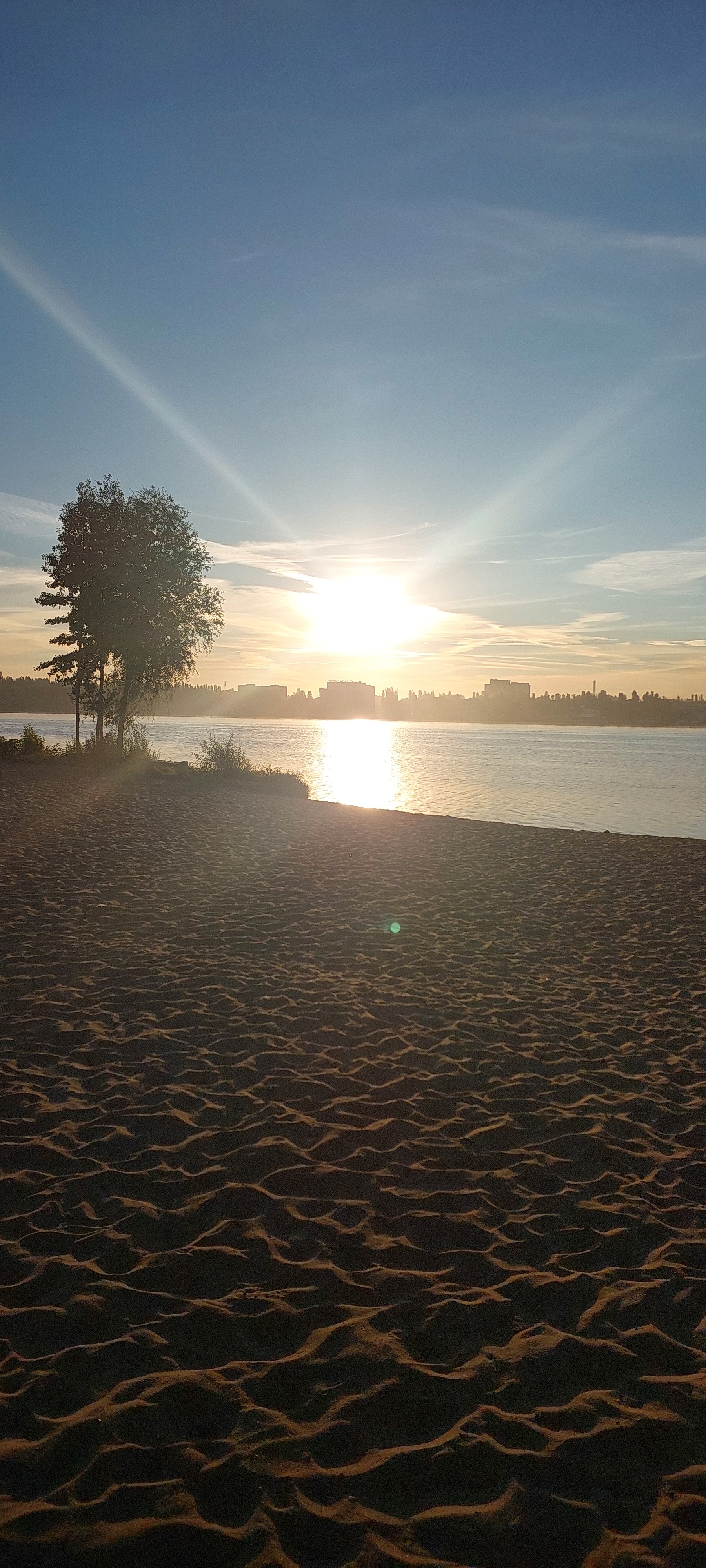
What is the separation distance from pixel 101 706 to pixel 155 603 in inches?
242

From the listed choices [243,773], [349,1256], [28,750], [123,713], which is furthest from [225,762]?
[349,1256]

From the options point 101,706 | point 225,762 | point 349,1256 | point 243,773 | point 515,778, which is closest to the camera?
point 349,1256

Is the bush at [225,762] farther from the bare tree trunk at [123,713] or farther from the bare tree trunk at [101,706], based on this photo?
the bare tree trunk at [101,706]

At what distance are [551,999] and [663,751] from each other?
360 ft

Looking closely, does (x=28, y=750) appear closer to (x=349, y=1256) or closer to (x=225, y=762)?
(x=225, y=762)

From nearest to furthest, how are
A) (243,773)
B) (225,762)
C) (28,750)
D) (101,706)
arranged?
(243,773) → (225,762) → (101,706) → (28,750)

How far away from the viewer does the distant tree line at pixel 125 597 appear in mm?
41250

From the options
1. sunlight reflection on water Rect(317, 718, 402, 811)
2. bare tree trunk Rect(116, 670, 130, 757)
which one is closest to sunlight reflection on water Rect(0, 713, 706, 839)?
sunlight reflection on water Rect(317, 718, 402, 811)

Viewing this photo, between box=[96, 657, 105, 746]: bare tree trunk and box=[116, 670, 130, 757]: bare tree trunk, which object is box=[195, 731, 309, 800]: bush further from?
box=[96, 657, 105, 746]: bare tree trunk

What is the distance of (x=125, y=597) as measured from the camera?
136 feet

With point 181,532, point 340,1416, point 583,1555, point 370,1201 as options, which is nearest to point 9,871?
point 370,1201

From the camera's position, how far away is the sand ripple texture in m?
3.48

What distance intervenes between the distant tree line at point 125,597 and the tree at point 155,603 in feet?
0.13

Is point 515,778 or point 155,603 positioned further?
point 515,778
